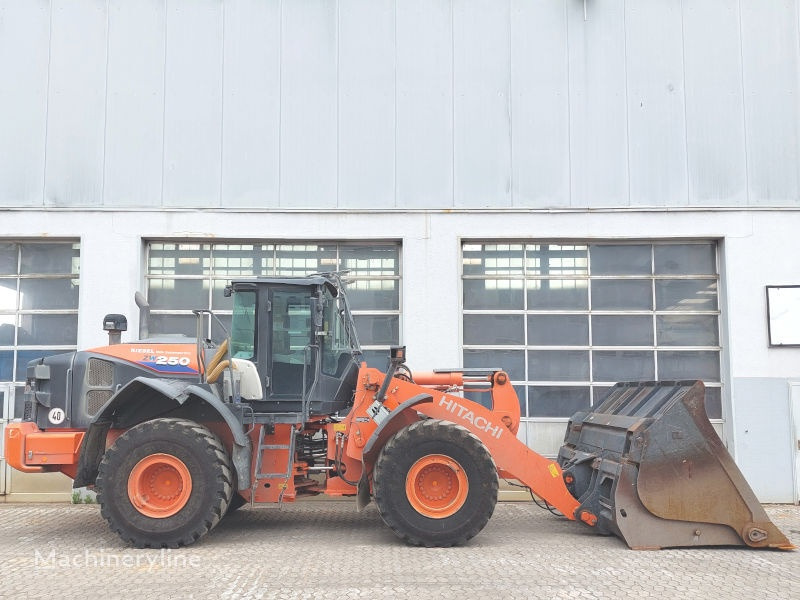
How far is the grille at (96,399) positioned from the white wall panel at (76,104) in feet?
13.3

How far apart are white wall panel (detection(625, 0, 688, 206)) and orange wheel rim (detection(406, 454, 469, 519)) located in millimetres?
5864

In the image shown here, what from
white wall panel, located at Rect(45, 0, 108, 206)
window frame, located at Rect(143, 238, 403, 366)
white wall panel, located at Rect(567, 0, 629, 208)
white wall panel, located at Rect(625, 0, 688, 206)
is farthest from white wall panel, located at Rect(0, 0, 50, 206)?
white wall panel, located at Rect(625, 0, 688, 206)

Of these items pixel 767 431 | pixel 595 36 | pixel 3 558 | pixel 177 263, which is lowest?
pixel 3 558

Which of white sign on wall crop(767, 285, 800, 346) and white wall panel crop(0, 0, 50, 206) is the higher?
white wall panel crop(0, 0, 50, 206)

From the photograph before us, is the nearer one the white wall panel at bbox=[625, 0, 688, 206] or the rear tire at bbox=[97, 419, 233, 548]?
the rear tire at bbox=[97, 419, 233, 548]

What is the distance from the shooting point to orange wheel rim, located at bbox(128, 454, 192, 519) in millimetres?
7496

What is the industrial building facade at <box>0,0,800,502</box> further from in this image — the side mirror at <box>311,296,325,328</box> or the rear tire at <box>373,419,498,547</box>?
the rear tire at <box>373,419,498,547</box>

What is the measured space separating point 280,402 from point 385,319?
12.1 feet

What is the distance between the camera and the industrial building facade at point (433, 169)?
37.1 feet

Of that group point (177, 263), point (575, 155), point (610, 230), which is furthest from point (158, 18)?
point (610, 230)

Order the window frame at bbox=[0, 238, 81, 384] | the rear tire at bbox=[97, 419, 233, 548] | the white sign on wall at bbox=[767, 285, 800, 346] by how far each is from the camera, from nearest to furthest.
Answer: the rear tire at bbox=[97, 419, 233, 548] → the white sign on wall at bbox=[767, 285, 800, 346] → the window frame at bbox=[0, 238, 81, 384]

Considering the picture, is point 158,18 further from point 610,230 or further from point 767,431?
point 767,431

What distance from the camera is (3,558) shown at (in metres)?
7.15

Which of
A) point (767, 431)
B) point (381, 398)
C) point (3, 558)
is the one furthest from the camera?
point (767, 431)
